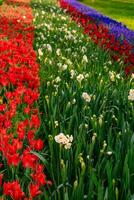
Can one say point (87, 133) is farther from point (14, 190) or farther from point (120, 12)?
point (120, 12)

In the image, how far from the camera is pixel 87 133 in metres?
4.35

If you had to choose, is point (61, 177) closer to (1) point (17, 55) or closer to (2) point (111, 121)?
(2) point (111, 121)

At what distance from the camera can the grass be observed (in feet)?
10.7

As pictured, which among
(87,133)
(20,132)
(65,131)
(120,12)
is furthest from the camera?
(120,12)

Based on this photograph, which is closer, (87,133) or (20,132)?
(20,132)

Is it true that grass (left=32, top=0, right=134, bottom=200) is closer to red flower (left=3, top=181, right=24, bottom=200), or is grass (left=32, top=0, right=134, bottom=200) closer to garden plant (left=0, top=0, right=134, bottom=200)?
garden plant (left=0, top=0, right=134, bottom=200)

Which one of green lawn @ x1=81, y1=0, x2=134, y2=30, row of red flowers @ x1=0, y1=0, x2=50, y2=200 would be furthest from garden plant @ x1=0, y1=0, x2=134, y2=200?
green lawn @ x1=81, y1=0, x2=134, y2=30

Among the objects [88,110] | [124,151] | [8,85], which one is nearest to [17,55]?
[8,85]

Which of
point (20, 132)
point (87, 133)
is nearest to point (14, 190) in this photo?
point (20, 132)

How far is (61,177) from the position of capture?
139 inches

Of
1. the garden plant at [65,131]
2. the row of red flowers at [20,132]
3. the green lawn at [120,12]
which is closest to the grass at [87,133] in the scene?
the garden plant at [65,131]

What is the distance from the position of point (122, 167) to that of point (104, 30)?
9041mm

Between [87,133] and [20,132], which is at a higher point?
[20,132]

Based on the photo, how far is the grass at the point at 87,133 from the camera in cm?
328
